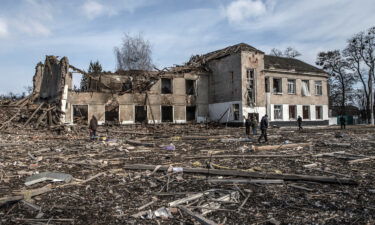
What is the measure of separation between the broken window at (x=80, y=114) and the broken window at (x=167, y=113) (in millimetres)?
7778

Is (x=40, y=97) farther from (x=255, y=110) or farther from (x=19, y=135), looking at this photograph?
(x=255, y=110)

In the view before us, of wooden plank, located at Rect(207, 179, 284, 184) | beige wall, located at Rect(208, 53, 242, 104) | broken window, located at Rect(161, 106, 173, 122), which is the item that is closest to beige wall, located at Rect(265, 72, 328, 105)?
beige wall, located at Rect(208, 53, 242, 104)

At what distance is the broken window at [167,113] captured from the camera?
28.8 m

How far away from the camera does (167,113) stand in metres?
29.1

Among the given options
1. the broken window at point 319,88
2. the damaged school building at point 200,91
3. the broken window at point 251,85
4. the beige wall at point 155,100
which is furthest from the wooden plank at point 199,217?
the broken window at point 319,88

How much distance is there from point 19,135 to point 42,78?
11.0 metres

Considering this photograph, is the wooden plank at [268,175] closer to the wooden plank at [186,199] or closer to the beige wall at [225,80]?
the wooden plank at [186,199]

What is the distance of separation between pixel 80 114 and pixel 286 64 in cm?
2392

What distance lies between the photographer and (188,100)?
2950cm

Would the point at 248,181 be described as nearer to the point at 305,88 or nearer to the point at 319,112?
the point at 305,88

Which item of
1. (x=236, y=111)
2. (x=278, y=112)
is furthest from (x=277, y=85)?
(x=236, y=111)

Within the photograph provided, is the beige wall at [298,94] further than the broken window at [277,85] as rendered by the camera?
No

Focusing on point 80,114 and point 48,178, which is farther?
point 80,114

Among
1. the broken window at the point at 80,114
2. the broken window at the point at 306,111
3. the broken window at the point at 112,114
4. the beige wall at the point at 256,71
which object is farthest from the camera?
the broken window at the point at 306,111
